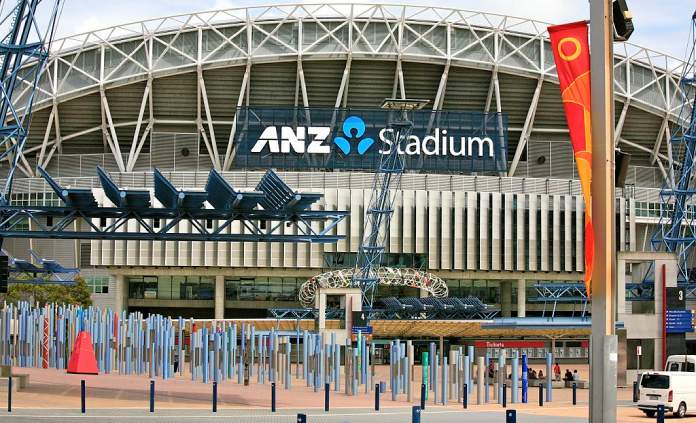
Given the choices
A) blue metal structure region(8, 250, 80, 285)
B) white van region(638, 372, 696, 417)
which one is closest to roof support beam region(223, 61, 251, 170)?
blue metal structure region(8, 250, 80, 285)

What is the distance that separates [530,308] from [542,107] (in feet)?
61.5

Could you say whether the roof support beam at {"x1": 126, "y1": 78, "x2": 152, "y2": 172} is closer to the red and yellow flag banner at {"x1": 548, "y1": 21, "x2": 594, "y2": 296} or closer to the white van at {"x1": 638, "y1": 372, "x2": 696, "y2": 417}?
the white van at {"x1": 638, "y1": 372, "x2": 696, "y2": 417}

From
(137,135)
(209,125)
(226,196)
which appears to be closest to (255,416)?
(226,196)

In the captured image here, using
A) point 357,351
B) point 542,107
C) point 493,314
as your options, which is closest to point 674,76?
point 542,107

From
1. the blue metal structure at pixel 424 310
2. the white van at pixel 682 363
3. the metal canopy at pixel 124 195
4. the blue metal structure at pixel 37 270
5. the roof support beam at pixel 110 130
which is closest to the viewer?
the metal canopy at pixel 124 195

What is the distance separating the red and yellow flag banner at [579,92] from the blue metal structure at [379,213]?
2768 inches

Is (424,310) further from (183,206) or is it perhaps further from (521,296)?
(183,206)

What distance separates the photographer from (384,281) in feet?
301

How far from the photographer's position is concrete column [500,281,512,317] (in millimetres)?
108625

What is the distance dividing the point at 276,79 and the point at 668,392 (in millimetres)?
74188

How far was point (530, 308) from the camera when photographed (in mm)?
109875

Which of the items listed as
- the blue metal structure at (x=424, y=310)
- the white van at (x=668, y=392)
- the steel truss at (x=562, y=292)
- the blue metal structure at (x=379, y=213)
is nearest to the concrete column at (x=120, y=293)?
the blue metal structure at (x=424, y=310)

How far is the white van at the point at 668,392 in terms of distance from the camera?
38719mm

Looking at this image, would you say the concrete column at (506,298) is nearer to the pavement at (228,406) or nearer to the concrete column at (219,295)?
the concrete column at (219,295)
